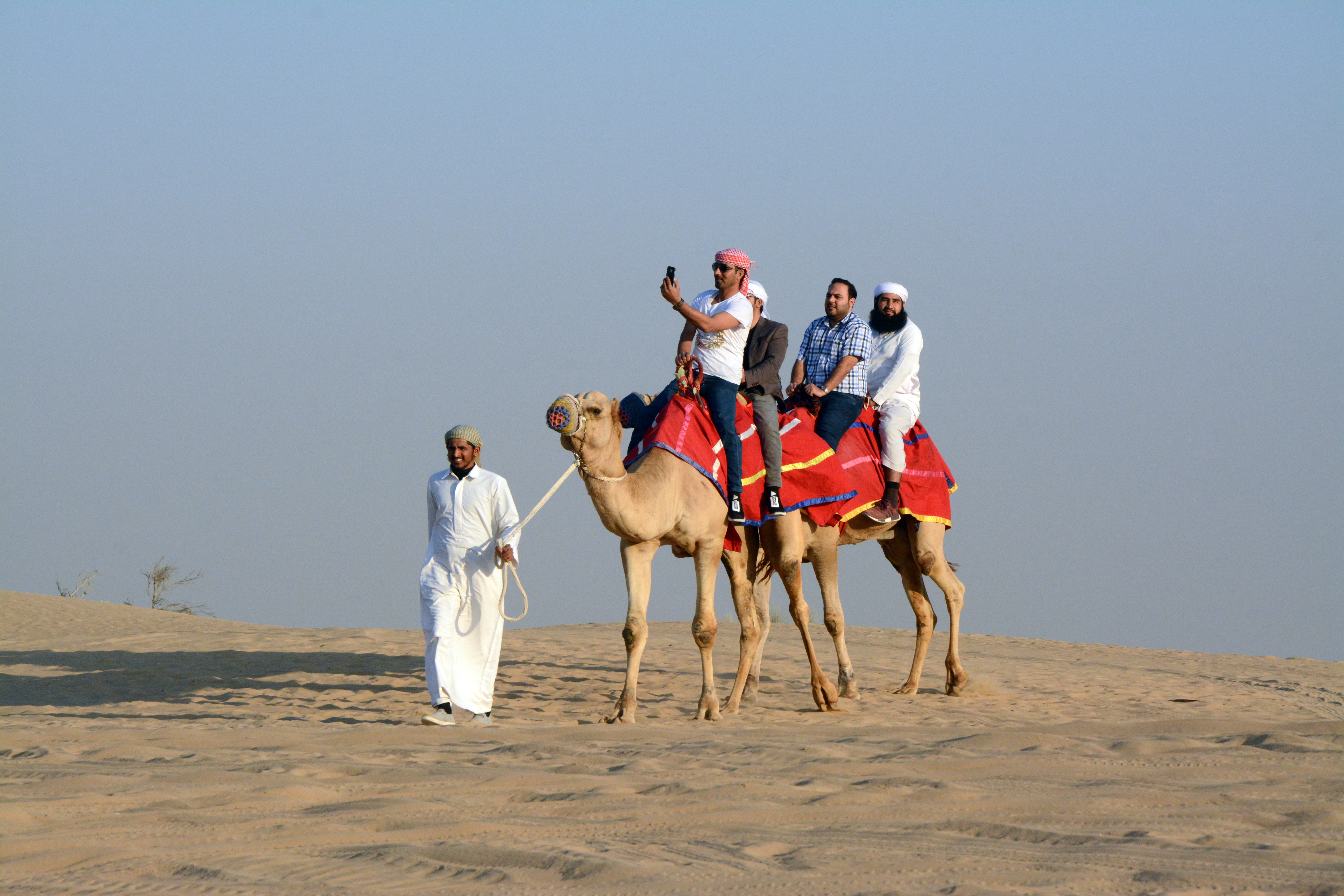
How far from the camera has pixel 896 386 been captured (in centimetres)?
1080

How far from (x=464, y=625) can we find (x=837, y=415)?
3.35 meters

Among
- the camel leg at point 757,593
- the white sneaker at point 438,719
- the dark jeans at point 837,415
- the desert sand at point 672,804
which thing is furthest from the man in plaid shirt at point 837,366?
the white sneaker at point 438,719

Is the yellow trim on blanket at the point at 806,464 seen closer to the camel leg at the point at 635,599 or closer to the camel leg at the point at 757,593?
the camel leg at the point at 757,593

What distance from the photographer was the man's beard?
36.0 ft

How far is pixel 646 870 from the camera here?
4066 millimetres

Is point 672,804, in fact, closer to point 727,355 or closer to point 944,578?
point 727,355

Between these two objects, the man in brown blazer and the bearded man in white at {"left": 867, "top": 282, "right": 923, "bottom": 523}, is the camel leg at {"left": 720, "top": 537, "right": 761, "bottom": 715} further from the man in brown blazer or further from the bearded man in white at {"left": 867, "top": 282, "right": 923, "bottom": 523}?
the bearded man in white at {"left": 867, "top": 282, "right": 923, "bottom": 523}

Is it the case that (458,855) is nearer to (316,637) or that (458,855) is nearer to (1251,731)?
(1251,731)

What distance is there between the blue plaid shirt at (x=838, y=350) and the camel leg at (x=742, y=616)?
1.48 meters

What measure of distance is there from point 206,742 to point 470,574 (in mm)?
2270

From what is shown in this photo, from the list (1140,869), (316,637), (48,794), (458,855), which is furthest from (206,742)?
(316,637)

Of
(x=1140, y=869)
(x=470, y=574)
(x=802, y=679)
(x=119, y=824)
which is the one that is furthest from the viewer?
(x=802, y=679)

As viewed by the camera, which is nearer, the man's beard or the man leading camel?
the man leading camel

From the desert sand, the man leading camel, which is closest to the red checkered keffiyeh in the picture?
the man leading camel
